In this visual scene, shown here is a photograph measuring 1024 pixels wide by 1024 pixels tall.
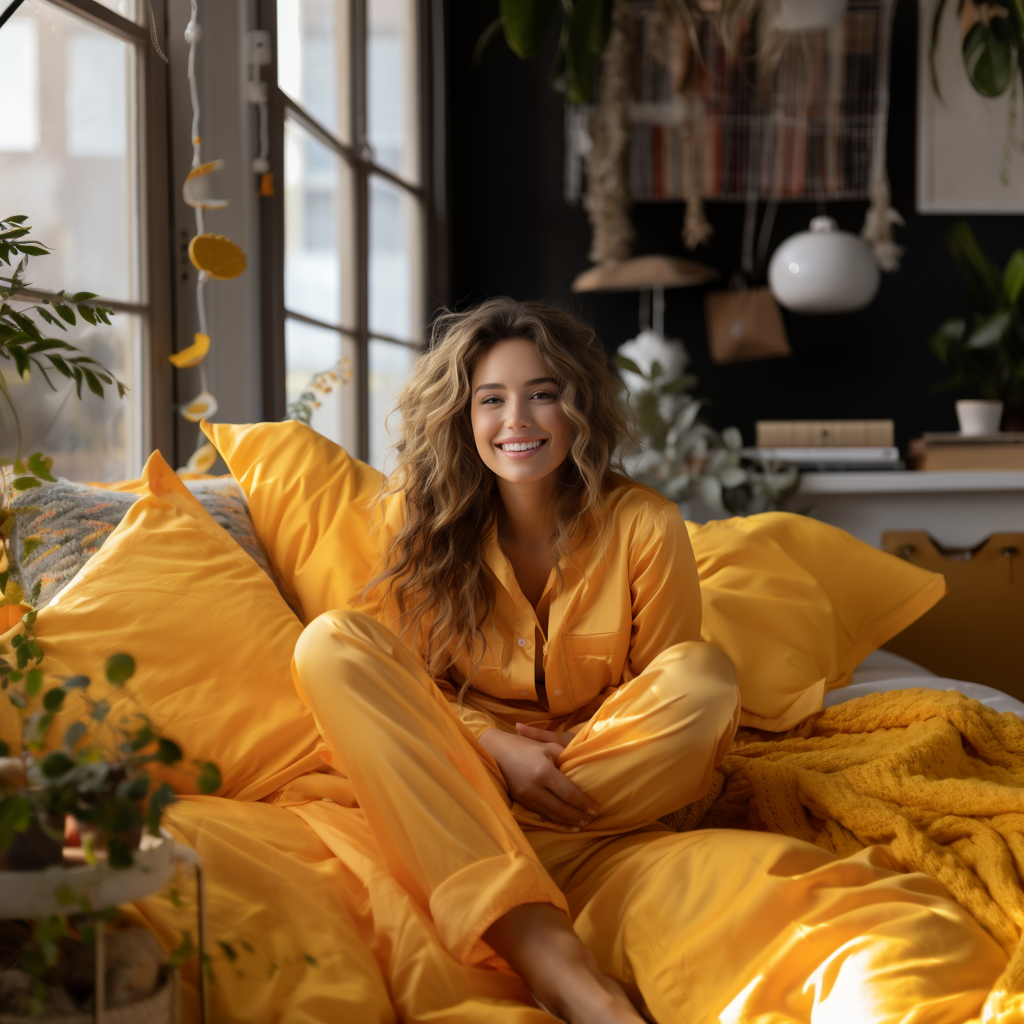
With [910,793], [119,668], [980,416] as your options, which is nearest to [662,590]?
[910,793]

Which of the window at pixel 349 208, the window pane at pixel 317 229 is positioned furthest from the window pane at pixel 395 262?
the window pane at pixel 317 229

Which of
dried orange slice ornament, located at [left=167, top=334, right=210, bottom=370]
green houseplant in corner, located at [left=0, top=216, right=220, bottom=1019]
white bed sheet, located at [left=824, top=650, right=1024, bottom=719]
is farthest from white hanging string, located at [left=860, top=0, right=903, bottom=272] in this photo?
green houseplant in corner, located at [left=0, top=216, right=220, bottom=1019]

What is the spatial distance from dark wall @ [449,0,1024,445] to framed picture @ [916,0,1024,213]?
0.04m

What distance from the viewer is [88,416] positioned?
6.18ft

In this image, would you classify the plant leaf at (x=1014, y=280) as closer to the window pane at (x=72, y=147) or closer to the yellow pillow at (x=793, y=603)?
the yellow pillow at (x=793, y=603)

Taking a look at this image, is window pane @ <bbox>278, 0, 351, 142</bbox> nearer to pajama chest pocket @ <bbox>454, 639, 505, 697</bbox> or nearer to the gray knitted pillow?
the gray knitted pillow

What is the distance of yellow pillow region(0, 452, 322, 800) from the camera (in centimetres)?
131

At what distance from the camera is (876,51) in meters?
3.27

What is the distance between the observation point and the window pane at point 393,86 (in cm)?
297

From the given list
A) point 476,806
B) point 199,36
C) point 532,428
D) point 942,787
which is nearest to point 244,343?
point 199,36

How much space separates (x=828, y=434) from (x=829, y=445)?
0.10 ft

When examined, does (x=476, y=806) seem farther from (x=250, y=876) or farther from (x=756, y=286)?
(x=756, y=286)

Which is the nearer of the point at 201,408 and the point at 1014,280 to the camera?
the point at 201,408

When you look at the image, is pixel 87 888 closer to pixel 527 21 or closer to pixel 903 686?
pixel 903 686
